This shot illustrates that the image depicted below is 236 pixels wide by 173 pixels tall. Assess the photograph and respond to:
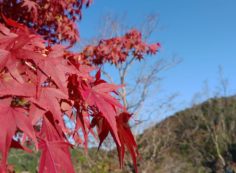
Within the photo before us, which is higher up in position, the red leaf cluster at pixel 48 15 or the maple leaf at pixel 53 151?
the red leaf cluster at pixel 48 15

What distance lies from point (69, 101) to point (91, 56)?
2721 millimetres

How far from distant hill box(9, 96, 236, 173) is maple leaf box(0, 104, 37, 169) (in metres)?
A: 7.13

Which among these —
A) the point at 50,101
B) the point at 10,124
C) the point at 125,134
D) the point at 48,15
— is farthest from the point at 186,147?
the point at 10,124

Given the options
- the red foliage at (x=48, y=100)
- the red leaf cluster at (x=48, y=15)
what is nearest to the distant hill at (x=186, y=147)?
the red leaf cluster at (x=48, y=15)

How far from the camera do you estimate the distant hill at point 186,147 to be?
8211 millimetres

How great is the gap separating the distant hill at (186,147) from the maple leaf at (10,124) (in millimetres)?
7126

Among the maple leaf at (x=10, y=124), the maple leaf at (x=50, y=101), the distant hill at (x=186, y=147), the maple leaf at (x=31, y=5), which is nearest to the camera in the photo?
the maple leaf at (x=10, y=124)

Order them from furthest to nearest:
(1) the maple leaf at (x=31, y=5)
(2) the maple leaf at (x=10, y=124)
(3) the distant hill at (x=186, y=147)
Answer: (3) the distant hill at (x=186, y=147), (1) the maple leaf at (x=31, y=5), (2) the maple leaf at (x=10, y=124)

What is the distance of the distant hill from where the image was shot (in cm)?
821

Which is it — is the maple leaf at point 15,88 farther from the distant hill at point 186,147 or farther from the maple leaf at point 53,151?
the distant hill at point 186,147

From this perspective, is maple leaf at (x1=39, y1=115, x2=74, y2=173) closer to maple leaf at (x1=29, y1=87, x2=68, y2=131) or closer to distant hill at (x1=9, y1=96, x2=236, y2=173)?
maple leaf at (x1=29, y1=87, x2=68, y2=131)

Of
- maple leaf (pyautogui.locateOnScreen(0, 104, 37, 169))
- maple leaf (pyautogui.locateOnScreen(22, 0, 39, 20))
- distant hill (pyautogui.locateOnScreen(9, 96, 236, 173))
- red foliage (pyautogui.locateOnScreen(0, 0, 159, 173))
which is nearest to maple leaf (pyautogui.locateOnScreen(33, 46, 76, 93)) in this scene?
red foliage (pyautogui.locateOnScreen(0, 0, 159, 173))

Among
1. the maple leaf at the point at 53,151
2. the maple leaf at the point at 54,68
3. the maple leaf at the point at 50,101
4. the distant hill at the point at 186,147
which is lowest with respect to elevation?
the maple leaf at the point at 53,151

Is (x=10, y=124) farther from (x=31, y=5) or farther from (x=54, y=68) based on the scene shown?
(x=31, y=5)
